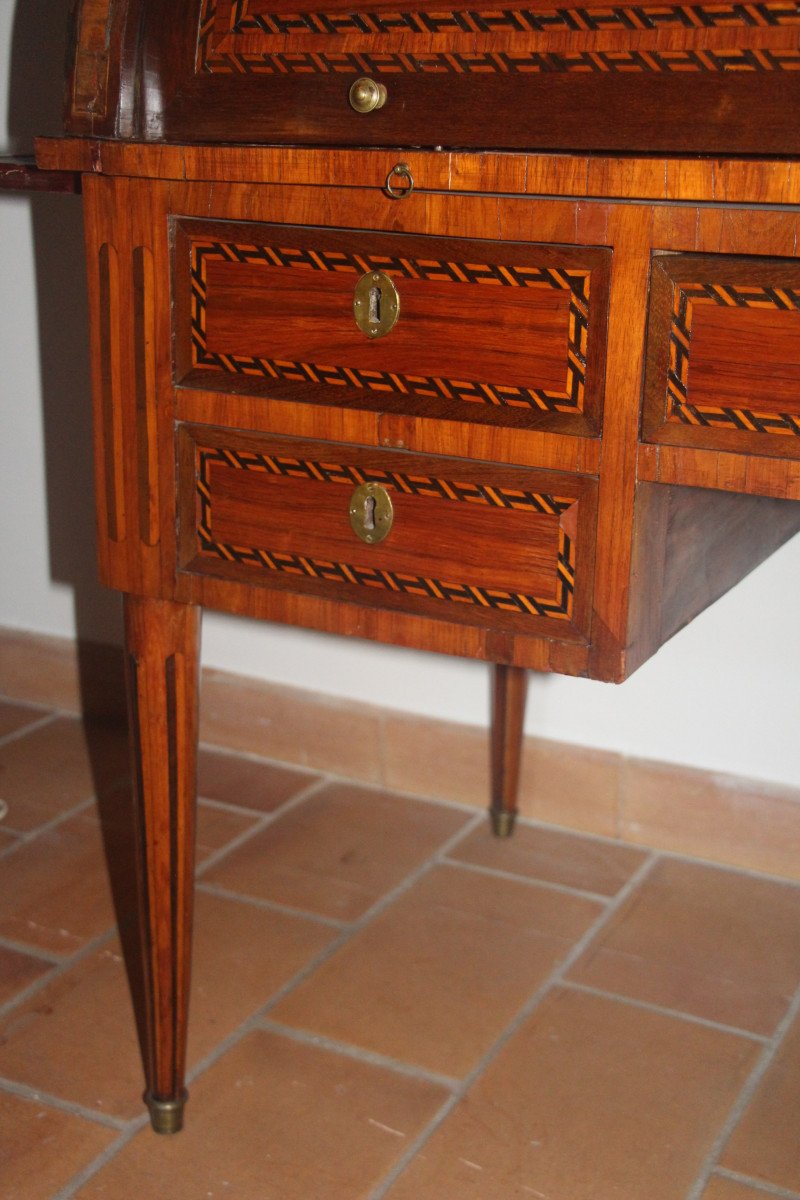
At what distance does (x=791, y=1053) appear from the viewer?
1.41 meters

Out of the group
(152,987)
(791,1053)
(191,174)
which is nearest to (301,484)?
(191,174)

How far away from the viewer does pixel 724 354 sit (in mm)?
896

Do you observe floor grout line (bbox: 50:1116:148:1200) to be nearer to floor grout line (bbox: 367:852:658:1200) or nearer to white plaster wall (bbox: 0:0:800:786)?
floor grout line (bbox: 367:852:658:1200)

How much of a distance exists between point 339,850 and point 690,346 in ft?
3.48

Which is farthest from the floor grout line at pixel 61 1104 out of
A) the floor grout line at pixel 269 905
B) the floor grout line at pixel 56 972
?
the floor grout line at pixel 269 905

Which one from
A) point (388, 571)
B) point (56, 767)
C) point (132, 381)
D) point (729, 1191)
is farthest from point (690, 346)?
point (56, 767)

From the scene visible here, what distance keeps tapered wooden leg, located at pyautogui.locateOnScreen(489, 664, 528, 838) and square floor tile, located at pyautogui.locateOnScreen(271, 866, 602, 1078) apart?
117 mm

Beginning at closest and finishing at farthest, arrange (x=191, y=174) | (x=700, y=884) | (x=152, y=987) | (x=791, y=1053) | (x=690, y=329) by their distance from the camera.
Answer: (x=690, y=329)
(x=191, y=174)
(x=152, y=987)
(x=791, y=1053)
(x=700, y=884)

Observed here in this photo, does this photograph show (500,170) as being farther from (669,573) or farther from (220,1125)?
(220,1125)

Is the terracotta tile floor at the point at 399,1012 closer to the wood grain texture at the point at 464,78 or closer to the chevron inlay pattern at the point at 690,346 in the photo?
the chevron inlay pattern at the point at 690,346

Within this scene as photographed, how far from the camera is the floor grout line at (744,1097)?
1.23 metres

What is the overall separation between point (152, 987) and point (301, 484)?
19.1 inches

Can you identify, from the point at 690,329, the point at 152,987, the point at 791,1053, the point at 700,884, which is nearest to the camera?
the point at 690,329

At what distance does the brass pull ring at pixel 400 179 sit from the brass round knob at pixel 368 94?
7 centimetres
